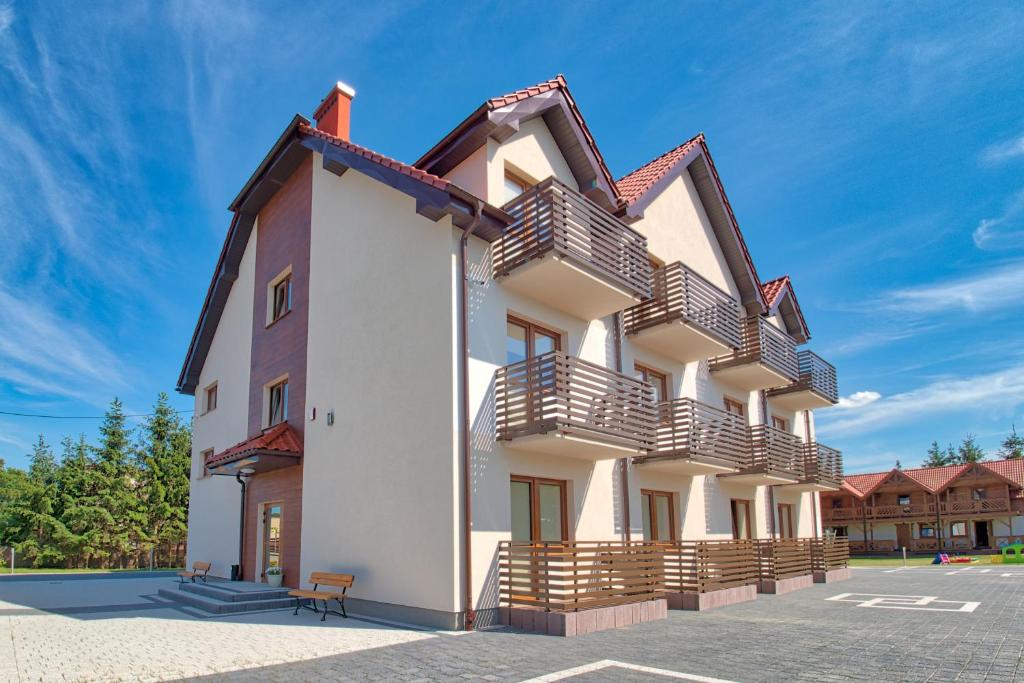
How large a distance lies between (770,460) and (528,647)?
12019 millimetres

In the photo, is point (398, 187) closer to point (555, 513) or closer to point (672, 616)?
point (555, 513)

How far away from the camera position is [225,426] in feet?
66.5

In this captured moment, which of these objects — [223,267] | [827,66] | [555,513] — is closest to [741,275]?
[827,66]

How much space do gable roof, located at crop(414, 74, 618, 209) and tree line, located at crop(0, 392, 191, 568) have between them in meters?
28.2

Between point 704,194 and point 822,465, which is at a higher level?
point 704,194

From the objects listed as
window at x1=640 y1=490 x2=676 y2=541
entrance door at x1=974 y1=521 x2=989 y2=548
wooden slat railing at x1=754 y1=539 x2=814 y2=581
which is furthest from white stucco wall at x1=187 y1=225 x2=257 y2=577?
entrance door at x1=974 y1=521 x2=989 y2=548

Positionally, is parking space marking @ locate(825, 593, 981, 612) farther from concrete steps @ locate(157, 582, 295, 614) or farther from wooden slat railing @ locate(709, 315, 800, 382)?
concrete steps @ locate(157, 582, 295, 614)

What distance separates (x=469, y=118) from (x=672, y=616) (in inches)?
394

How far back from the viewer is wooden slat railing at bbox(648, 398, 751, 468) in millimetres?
15195

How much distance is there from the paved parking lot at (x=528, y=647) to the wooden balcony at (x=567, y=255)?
612 centimetres

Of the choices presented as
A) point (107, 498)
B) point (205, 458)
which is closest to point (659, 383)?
point (205, 458)

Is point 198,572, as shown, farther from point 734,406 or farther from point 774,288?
point 774,288

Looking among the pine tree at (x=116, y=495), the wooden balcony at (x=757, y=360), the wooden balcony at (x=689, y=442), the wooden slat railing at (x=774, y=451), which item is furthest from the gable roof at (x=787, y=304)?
the pine tree at (x=116, y=495)

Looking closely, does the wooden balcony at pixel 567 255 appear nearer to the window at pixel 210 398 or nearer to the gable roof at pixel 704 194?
the gable roof at pixel 704 194
